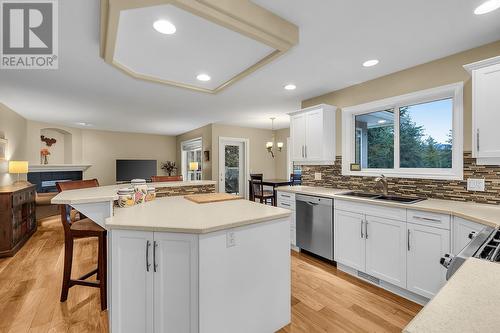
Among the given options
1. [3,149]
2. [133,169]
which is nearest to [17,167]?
[3,149]

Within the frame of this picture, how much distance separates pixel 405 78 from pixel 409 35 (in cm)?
84

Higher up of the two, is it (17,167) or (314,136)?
(314,136)

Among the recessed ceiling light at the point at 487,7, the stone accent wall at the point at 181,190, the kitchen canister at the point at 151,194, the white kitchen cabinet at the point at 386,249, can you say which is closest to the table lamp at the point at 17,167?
the stone accent wall at the point at 181,190

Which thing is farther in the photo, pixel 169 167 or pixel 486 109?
pixel 169 167

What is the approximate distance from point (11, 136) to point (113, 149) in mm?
2839

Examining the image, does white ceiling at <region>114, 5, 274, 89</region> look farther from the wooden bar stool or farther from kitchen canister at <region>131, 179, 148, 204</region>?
the wooden bar stool

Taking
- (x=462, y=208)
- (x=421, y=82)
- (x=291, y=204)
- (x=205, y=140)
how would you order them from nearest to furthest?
(x=462, y=208), (x=421, y=82), (x=291, y=204), (x=205, y=140)

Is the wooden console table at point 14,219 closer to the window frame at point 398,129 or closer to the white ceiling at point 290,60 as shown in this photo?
the white ceiling at point 290,60

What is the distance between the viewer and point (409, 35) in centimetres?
201

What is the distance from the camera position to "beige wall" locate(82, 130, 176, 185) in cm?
683

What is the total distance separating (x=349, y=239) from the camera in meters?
2.69

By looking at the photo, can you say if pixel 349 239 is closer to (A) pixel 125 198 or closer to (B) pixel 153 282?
(B) pixel 153 282

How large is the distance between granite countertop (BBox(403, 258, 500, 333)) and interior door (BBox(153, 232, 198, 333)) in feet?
3.84

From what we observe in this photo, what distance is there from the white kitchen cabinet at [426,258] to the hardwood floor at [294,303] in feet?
0.72
